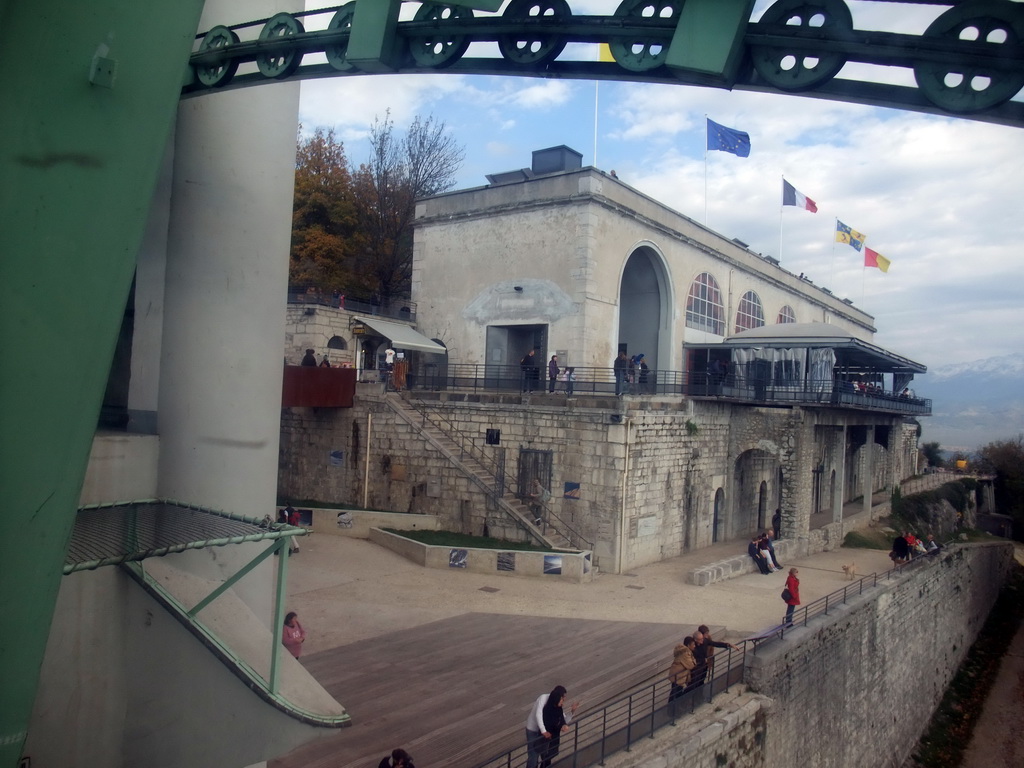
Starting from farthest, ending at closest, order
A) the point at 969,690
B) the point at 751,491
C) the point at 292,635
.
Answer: the point at 751,491
the point at 969,690
the point at 292,635

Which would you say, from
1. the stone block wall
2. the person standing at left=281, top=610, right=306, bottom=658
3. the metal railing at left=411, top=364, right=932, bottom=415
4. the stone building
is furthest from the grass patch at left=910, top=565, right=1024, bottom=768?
the person standing at left=281, top=610, right=306, bottom=658

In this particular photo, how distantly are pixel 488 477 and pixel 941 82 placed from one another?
15356mm

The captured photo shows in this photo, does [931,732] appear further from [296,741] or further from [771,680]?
[296,741]

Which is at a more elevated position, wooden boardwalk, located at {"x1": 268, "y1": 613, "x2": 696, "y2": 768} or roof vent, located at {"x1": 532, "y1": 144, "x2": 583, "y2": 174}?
roof vent, located at {"x1": 532, "y1": 144, "x2": 583, "y2": 174}

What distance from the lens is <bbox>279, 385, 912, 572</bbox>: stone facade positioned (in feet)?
55.3

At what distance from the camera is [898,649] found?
17.5 m

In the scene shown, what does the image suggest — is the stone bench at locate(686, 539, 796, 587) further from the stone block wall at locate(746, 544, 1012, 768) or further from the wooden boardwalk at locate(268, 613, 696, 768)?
the wooden boardwalk at locate(268, 613, 696, 768)

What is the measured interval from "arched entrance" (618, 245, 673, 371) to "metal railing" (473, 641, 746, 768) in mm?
14319

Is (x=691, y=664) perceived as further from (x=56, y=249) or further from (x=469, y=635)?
(x=56, y=249)

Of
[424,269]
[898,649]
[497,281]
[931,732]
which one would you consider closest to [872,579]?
[898,649]

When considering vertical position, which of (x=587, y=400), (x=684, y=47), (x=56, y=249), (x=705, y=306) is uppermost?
(x=705, y=306)

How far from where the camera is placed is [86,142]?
3383 millimetres

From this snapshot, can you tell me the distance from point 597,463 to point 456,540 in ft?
12.6

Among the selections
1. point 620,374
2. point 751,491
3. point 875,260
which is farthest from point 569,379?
point 875,260
